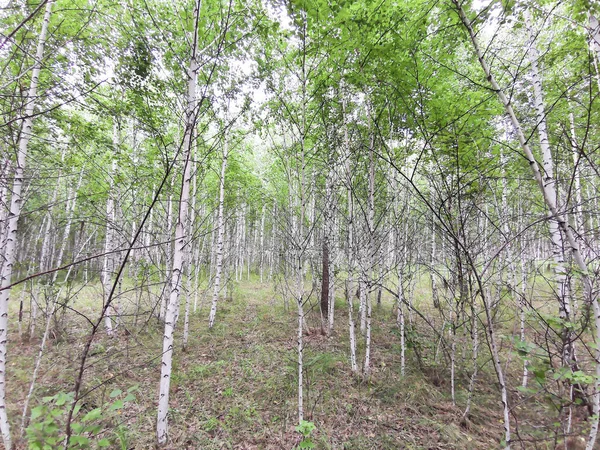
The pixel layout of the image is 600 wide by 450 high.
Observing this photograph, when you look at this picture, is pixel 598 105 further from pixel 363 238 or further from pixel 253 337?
pixel 253 337

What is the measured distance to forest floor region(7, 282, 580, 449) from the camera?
3648 millimetres

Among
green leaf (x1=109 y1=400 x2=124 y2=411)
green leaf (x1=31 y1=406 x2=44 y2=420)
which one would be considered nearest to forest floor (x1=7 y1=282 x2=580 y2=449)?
green leaf (x1=109 y1=400 x2=124 y2=411)

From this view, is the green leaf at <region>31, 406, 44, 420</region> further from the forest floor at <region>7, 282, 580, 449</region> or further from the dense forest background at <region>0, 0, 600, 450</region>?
the forest floor at <region>7, 282, 580, 449</region>

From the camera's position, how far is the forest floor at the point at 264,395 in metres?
3.65

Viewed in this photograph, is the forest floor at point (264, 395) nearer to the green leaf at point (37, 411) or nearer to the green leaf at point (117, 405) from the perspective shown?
the green leaf at point (117, 405)

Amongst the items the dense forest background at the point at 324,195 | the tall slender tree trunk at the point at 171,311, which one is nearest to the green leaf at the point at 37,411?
the dense forest background at the point at 324,195

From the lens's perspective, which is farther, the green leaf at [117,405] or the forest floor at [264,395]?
the forest floor at [264,395]

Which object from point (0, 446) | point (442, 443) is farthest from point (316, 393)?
point (0, 446)

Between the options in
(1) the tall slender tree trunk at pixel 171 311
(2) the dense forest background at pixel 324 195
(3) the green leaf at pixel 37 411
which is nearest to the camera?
(3) the green leaf at pixel 37 411

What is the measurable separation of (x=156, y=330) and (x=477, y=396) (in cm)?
828

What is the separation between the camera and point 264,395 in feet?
15.0

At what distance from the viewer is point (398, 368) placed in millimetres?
5453

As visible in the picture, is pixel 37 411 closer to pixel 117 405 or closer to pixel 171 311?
pixel 117 405

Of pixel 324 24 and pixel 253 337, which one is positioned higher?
pixel 324 24
